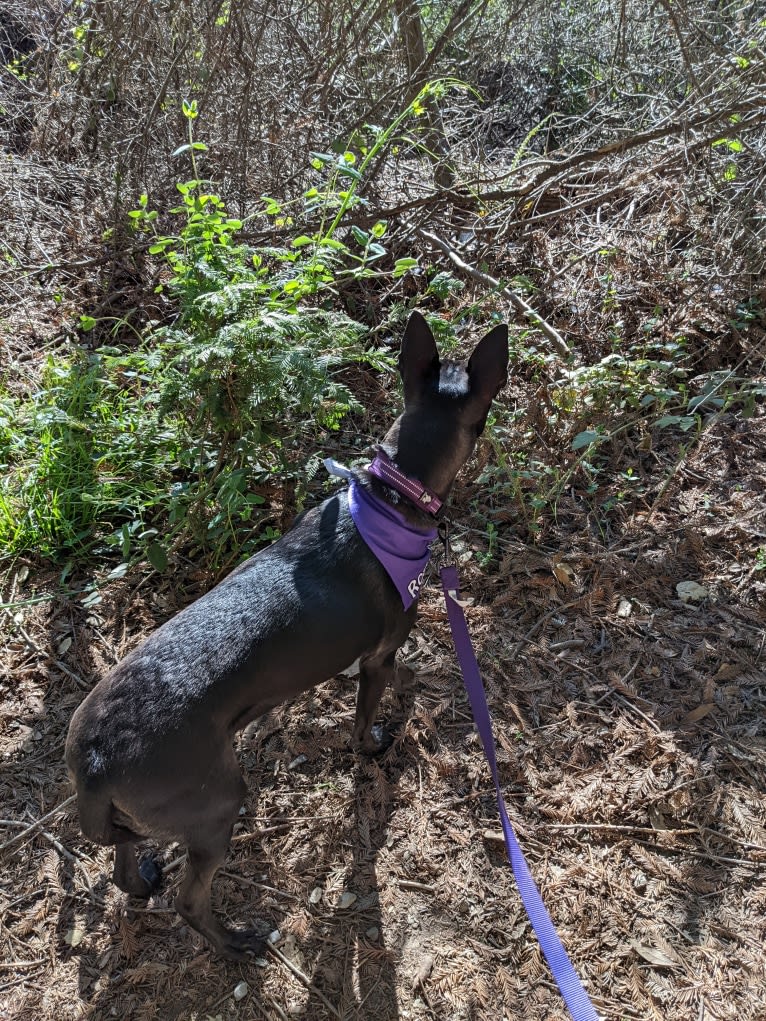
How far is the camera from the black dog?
2602 mm

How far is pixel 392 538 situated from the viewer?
10.3ft

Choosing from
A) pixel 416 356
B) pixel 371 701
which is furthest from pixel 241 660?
pixel 416 356

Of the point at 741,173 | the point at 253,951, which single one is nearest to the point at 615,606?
the point at 253,951

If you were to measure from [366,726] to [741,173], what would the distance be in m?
5.12

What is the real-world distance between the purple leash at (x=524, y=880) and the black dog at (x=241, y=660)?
0.81 feet

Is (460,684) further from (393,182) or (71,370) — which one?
(393,182)

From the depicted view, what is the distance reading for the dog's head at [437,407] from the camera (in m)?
3.21

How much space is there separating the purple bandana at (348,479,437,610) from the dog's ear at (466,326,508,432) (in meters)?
0.66

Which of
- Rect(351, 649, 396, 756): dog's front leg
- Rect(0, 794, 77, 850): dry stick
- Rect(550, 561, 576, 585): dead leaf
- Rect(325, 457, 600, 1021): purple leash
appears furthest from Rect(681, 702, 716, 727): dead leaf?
Rect(0, 794, 77, 850): dry stick

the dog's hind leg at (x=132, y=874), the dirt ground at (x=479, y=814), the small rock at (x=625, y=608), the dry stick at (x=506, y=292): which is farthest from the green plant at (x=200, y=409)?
the small rock at (x=625, y=608)

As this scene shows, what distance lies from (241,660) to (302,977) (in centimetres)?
142

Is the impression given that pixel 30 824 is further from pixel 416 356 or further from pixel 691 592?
pixel 691 592

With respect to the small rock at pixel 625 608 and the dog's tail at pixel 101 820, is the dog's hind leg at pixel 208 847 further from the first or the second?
the small rock at pixel 625 608

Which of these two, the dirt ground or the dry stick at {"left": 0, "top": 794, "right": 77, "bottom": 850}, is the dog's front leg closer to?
the dirt ground
